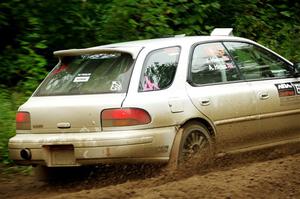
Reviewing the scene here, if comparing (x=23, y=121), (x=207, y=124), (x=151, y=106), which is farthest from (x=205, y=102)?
(x=23, y=121)

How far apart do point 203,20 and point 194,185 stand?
7552mm

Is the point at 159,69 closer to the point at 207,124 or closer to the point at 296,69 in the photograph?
the point at 207,124

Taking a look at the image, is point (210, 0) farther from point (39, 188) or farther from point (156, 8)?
point (39, 188)

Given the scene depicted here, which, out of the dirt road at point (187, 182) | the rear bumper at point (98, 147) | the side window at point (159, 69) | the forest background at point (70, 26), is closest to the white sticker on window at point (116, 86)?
the side window at point (159, 69)

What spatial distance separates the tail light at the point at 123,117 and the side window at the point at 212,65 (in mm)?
916

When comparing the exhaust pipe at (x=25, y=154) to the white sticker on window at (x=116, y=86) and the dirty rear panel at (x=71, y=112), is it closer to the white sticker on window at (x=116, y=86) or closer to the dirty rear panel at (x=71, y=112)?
the dirty rear panel at (x=71, y=112)

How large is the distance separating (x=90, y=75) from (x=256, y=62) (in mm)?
2175

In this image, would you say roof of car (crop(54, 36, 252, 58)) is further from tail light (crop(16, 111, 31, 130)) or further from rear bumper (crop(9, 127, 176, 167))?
rear bumper (crop(9, 127, 176, 167))

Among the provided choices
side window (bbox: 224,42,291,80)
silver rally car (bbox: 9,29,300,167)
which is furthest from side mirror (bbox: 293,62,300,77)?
silver rally car (bbox: 9,29,300,167)

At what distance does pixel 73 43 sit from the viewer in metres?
11.8

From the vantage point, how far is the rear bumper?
6168 mm

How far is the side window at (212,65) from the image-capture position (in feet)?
23.0

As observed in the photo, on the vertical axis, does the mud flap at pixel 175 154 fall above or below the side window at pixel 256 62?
below

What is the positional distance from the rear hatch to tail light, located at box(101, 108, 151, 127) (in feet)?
0.18
